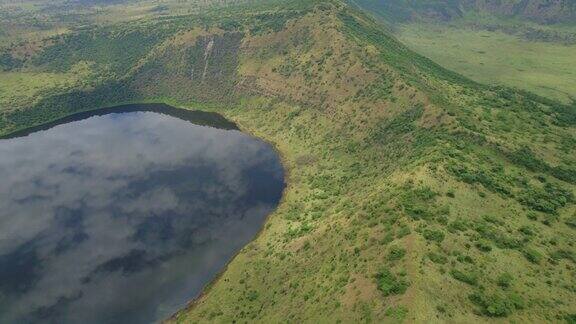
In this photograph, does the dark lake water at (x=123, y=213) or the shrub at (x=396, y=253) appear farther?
the dark lake water at (x=123, y=213)

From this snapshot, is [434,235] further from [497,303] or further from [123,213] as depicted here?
[123,213]

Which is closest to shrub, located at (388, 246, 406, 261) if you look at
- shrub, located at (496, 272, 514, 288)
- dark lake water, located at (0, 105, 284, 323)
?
shrub, located at (496, 272, 514, 288)

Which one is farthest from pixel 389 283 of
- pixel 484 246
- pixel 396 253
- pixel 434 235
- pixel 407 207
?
pixel 407 207

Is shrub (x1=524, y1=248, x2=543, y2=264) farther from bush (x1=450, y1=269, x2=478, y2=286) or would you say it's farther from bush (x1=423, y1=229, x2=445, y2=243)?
bush (x1=423, y1=229, x2=445, y2=243)

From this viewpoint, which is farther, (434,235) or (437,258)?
(434,235)

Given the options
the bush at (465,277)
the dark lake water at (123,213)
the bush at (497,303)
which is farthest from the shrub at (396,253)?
the dark lake water at (123,213)

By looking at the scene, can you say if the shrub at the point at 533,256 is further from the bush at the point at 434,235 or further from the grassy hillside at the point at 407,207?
the bush at the point at 434,235

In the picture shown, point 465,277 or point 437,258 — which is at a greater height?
point 465,277
